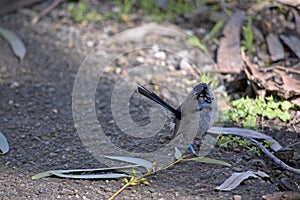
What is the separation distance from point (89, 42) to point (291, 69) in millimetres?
1468

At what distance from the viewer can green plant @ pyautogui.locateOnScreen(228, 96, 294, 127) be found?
2.94 metres

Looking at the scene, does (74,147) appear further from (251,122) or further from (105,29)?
(105,29)

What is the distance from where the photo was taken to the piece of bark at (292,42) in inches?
141

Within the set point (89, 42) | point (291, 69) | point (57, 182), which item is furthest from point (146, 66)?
point (57, 182)

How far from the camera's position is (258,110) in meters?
2.97

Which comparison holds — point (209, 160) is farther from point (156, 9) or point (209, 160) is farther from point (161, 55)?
point (156, 9)

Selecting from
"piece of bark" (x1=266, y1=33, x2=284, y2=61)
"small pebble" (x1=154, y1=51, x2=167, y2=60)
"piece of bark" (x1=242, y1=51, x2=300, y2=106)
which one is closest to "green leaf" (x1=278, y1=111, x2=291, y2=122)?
"piece of bark" (x1=242, y1=51, x2=300, y2=106)

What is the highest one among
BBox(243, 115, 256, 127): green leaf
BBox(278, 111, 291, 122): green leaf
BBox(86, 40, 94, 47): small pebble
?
BBox(86, 40, 94, 47): small pebble

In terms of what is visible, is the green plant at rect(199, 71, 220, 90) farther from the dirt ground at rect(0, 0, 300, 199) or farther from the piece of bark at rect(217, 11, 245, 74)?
the dirt ground at rect(0, 0, 300, 199)

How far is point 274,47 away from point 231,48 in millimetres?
284

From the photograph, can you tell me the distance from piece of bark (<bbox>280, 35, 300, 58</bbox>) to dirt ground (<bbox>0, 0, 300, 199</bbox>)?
0.83 metres

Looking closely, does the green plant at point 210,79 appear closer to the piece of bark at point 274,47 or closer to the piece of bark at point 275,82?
the piece of bark at point 275,82

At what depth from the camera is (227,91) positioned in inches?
131

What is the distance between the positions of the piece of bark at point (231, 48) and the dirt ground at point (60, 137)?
2.21 feet
